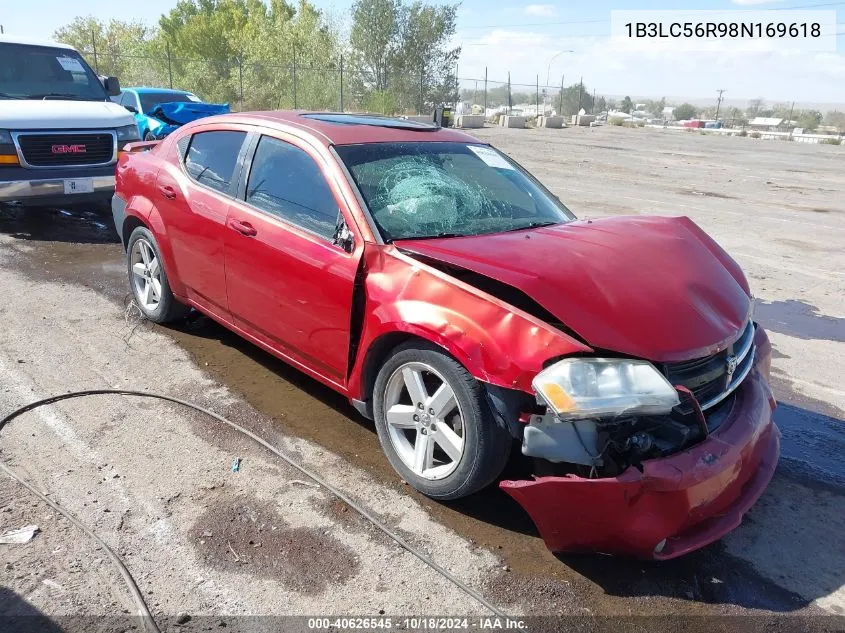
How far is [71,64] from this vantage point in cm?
924

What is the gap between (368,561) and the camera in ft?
9.26

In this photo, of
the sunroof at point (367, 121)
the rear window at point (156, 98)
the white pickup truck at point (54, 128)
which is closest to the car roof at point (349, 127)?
the sunroof at point (367, 121)

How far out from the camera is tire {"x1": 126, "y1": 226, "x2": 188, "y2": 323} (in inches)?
199

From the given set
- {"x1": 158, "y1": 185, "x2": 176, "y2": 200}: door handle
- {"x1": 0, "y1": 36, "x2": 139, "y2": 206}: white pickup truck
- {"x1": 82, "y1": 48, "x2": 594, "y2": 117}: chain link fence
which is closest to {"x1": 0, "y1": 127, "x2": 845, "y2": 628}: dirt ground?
{"x1": 158, "y1": 185, "x2": 176, "y2": 200}: door handle

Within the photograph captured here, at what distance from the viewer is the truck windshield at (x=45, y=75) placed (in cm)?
853

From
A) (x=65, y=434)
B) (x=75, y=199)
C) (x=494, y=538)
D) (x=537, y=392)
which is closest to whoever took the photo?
(x=537, y=392)

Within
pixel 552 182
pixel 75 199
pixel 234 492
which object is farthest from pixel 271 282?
pixel 552 182

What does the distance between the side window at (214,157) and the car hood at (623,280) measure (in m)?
1.61

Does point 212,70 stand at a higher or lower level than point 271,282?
higher

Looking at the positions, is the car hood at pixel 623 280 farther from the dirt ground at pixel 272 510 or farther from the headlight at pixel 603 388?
the dirt ground at pixel 272 510

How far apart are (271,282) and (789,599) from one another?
286cm

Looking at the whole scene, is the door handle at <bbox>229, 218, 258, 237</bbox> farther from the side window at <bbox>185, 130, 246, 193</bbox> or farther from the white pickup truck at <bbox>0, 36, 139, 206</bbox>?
the white pickup truck at <bbox>0, 36, 139, 206</bbox>

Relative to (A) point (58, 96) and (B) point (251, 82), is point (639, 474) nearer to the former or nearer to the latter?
(A) point (58, 96)

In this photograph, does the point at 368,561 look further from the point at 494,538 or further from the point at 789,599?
the point at 789,599
